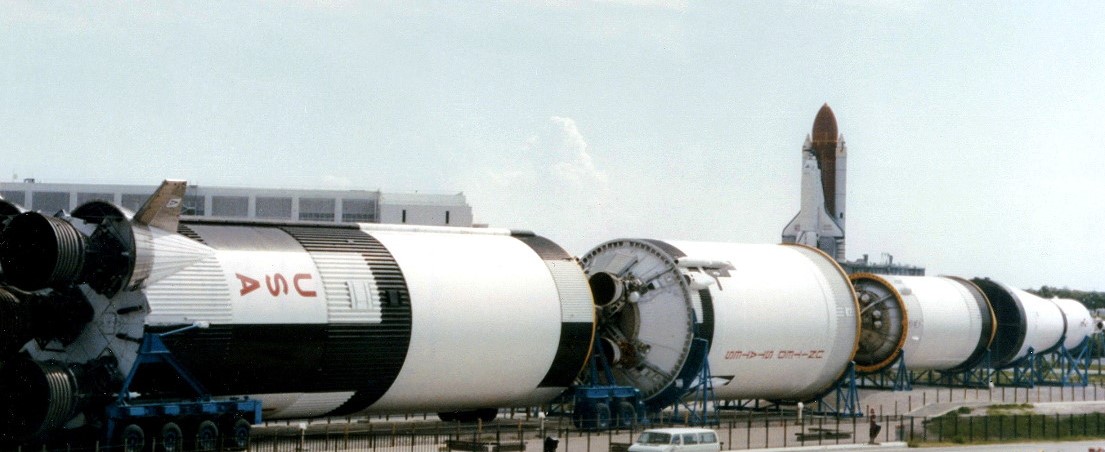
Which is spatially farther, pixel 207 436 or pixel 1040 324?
pixel 1040 324

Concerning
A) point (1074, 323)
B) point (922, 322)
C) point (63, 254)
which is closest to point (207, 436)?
point (63, 254)

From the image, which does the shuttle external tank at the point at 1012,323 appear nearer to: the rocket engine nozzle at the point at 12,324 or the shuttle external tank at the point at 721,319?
the shuttle external tank at the point at 721,319

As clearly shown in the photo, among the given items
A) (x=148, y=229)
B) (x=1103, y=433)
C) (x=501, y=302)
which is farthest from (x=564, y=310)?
(x=1103, y=433)

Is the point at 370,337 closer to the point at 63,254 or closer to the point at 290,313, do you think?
the point at 290,313

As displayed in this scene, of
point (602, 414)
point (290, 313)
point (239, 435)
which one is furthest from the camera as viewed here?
point (602, 414)

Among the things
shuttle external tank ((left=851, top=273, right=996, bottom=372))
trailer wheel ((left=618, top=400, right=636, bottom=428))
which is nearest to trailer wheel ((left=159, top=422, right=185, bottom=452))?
trailer wheel ((left=618, top=400, right=636, bottom=428))

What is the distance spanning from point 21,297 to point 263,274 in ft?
23.4

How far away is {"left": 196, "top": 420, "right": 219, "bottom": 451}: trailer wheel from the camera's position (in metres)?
42.7

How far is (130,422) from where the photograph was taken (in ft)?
137

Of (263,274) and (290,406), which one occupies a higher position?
(263,274)

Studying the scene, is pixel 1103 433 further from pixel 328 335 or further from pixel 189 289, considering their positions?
pixel 189 289

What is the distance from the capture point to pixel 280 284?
1801 inches

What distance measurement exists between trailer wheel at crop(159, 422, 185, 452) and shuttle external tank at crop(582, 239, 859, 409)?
20751 mm

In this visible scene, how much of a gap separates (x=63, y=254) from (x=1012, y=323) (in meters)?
59.9
